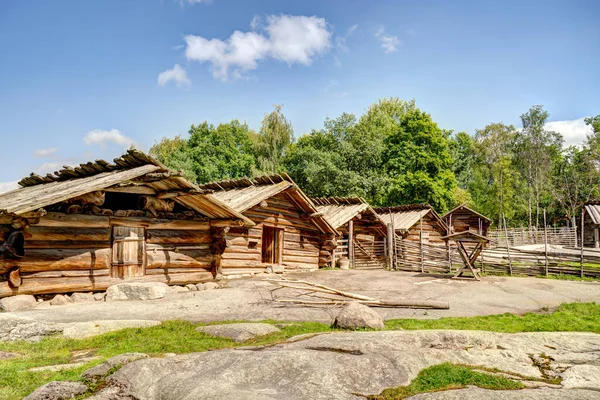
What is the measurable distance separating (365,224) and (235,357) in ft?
72.6

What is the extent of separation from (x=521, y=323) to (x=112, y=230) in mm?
11305

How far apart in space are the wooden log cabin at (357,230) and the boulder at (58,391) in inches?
779

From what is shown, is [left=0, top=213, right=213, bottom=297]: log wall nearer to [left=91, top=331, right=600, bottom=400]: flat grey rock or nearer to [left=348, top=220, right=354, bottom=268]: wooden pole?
[left=91, top=331, right=600, bottom=400]: flat grey rock

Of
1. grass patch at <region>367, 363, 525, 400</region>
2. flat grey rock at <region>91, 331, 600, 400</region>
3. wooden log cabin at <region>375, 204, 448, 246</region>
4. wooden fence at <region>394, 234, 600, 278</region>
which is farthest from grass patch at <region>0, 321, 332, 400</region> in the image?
wooden log cabin at <region>375, 204, 448, 246</region>

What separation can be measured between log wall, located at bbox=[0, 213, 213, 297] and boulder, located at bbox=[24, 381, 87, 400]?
7.44 meters

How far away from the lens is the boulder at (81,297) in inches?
469

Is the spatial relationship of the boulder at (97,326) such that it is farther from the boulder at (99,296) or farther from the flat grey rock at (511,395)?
the flat grey rock at (511,395)

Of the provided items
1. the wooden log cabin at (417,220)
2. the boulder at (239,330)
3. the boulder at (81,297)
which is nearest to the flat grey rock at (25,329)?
the boulder at (239,330)

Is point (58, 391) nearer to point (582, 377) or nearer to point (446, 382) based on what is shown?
point (446, 382)

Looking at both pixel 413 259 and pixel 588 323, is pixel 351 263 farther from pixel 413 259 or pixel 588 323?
pixel 588 323

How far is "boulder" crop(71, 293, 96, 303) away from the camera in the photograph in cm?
1191

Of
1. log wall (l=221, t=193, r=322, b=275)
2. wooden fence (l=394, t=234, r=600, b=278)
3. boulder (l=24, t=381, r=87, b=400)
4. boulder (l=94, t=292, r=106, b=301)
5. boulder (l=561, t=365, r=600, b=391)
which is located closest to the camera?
boulder (l=24, t=381, r=87, b=400)

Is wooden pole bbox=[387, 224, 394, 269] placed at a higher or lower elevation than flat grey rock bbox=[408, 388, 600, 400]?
higher

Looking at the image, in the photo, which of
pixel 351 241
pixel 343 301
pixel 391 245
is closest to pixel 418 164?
pixel 351 241
